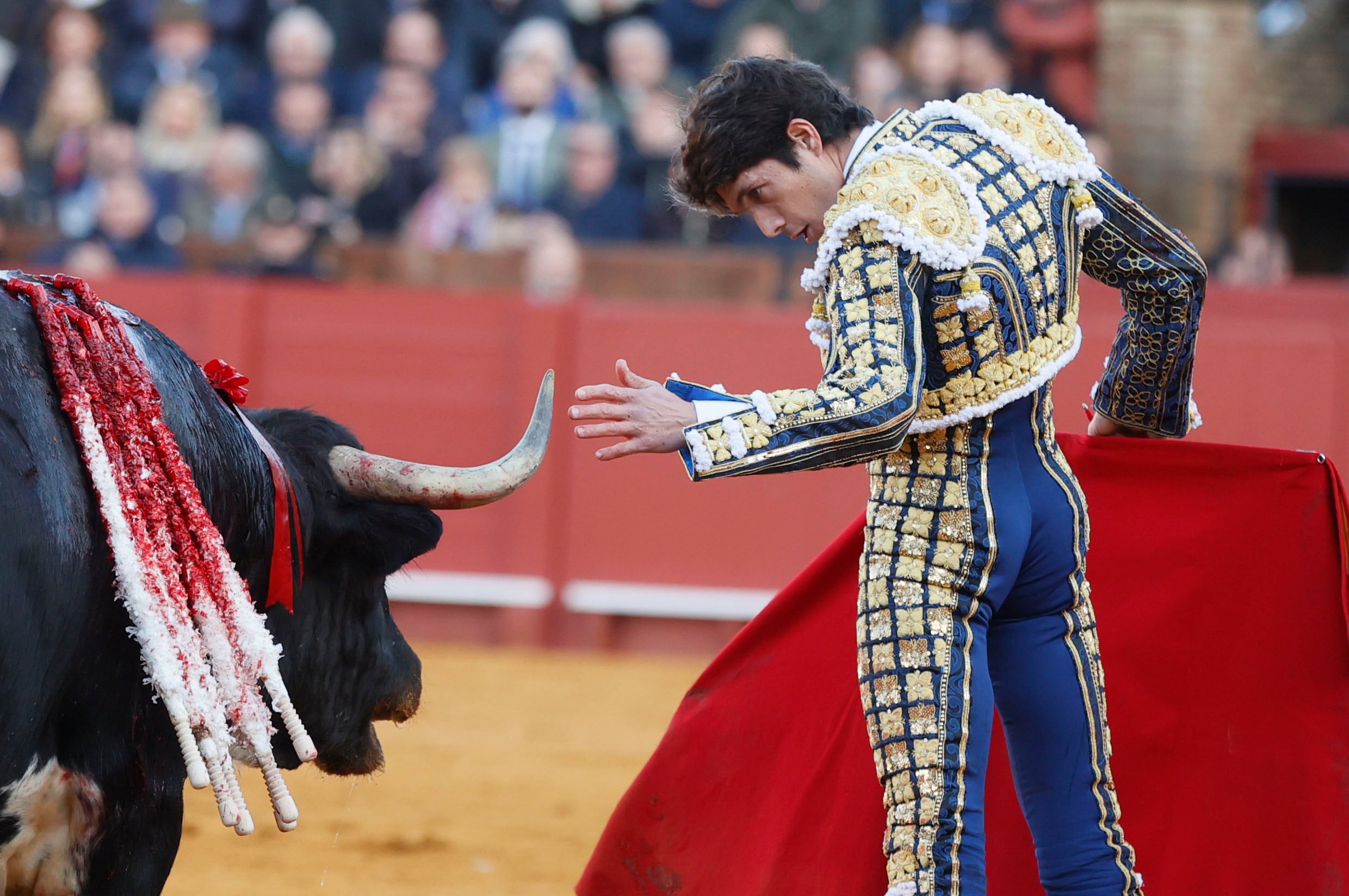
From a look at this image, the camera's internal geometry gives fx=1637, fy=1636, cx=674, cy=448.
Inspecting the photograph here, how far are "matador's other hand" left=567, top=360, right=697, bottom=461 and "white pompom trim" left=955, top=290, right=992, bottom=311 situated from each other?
13.0 inches

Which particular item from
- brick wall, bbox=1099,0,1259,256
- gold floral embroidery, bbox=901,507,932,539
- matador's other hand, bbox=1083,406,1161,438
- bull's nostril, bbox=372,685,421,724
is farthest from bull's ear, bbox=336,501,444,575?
brick wall, bbox=1099,0,1259,256

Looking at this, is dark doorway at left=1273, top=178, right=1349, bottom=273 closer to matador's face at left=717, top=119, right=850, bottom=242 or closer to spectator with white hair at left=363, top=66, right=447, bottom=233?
Answer: spectator with white hair at left=363, top=66, right=447, bottom=233

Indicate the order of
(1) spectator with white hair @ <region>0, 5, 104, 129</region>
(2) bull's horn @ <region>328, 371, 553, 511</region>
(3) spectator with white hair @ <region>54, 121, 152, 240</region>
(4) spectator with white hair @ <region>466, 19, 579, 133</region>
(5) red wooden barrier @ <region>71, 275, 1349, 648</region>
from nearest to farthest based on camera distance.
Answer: (2) bull's horn @ <region>328, 371, 553, 511</region>, (5) red wooden barrier @ <region>71, 275, 1349, 648</region>, (4) spectator with white hair @ <region>466, 19, 579, 133</region>, (3) spectator with white hair @ <region>54, 121, 152, 240</region>, (1) spectator with white hair @ <region>0, 5, 104, 129</region>

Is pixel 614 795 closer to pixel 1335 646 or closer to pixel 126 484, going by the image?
pixel 1335 646

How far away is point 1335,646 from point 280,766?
5.05 feet

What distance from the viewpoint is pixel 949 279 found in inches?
71.4

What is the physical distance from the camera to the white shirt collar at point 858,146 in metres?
1.87

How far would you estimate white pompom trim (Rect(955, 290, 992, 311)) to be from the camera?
5.95 feet

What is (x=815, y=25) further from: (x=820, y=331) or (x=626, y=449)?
(x=626, y=449)

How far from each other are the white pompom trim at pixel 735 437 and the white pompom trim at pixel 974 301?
31 centimetres

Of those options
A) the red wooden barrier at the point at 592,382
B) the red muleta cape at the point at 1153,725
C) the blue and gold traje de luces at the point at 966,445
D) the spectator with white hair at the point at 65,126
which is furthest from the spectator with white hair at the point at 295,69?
the blue and gold traje de luces at the point at 966,445

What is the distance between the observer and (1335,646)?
2406 mm

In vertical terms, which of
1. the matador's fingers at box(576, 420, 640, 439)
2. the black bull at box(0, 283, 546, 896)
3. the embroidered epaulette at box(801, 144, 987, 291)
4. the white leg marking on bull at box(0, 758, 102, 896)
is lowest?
the white leg marking on bull at box(0, 758, 102, 896)

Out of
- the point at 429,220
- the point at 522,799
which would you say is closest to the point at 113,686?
the point at 522,799
